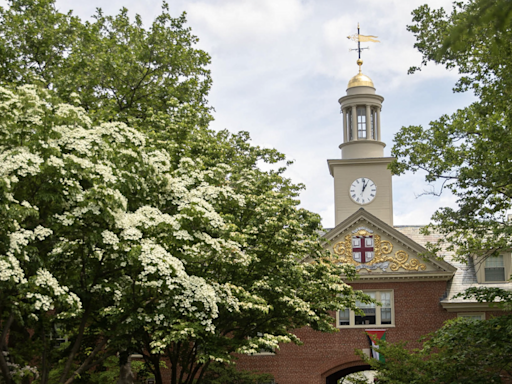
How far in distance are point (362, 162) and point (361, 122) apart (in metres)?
2.80

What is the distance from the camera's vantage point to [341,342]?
32.7 m

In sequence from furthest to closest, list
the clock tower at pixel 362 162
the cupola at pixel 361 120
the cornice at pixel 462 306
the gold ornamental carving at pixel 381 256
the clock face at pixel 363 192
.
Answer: the cupola at pixel 361 120, the clock face at pixel 363 192, the clock tower at pixel 362 162, the gold ornamental carving at pixel 381 256, the cornice at pixel 462 306

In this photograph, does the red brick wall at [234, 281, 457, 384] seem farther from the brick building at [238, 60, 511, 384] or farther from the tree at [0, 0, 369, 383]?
the tree at [0, 0, 369, 383]

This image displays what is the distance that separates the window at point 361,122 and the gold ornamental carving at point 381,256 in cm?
930

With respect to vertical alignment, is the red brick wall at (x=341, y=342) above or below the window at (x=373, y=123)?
below

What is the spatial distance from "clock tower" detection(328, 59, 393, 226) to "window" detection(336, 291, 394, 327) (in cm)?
701

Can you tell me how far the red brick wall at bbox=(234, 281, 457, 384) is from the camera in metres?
32.4

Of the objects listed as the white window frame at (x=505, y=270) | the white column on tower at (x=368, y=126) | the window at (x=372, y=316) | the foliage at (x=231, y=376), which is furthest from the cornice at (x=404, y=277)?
the white column on tower at (x=368, y=126)

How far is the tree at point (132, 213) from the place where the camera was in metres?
13.4

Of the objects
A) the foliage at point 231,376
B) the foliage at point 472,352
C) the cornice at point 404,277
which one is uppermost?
the cornice at point 404,277

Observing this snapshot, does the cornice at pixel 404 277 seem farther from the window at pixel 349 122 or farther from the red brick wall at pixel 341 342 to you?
the window at pixel 349 122

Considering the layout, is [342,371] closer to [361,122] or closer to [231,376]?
[231,376]

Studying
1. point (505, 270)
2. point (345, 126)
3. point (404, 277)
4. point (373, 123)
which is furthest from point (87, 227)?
point (373, 123)

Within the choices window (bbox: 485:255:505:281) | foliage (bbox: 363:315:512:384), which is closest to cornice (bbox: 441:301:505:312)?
window (bbox: 485:255:505:281)
